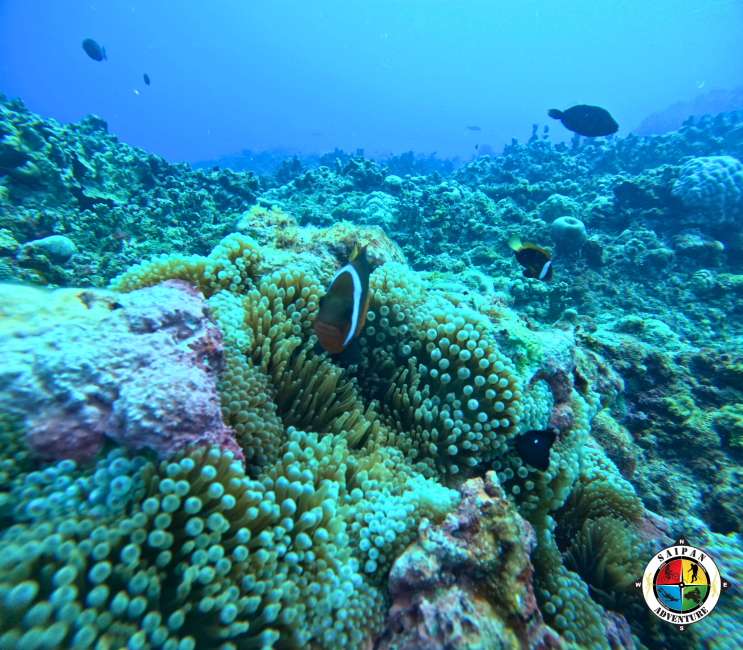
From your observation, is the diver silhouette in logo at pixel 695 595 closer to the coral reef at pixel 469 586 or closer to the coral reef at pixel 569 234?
the coral reef at pixel 469 586

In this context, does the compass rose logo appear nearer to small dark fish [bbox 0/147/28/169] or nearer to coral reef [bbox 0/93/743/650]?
coral reef [bbox 0/93/743/650]

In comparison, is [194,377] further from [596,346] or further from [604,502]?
[596,346]

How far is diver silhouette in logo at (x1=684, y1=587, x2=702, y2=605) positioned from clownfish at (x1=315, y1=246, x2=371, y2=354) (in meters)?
2.35

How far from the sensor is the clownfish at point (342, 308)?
157 cm

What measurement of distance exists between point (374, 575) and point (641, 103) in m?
115

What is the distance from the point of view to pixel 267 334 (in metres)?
2.12

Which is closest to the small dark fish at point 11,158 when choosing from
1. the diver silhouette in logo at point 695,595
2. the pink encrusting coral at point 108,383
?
the pink encrusting coral at point 108,383

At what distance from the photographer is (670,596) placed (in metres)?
1.86

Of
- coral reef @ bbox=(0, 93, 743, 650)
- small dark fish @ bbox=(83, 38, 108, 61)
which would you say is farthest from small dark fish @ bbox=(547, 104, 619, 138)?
small dark fish @ bbox=(83, 38, 108, 61)

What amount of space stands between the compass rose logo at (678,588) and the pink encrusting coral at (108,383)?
2.29 meters

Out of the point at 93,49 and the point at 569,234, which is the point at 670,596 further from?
the point at 93,49

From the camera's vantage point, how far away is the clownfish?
5.14 ft

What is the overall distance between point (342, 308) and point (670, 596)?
2372mm


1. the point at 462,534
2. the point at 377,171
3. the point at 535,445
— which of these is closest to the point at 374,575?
the point at 462,534
